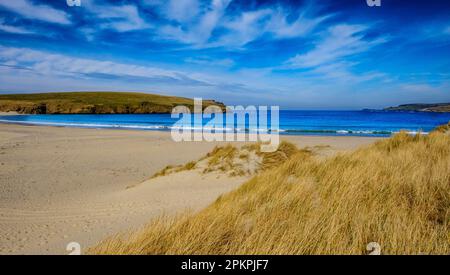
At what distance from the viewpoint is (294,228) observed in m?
2.91

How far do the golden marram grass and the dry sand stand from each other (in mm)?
1184

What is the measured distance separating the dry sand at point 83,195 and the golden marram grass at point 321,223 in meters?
1.18

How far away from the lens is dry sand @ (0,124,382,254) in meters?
5.01

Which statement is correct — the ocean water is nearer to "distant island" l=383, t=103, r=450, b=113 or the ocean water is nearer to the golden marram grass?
the golden marram grass

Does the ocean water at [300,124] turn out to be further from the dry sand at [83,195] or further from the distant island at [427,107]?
the distant island at [427,107]

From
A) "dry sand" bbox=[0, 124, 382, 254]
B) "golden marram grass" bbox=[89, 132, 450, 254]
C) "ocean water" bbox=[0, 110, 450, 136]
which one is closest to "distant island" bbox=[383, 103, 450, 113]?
"ocean water" bbox=[0, 110, 450, 136]

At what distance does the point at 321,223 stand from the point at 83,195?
7.06 meters

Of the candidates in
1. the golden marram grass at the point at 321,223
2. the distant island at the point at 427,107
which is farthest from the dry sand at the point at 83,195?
the distant island at the point at 427,107

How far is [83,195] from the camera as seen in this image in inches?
318

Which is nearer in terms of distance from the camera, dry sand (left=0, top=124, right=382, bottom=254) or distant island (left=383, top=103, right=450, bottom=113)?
dry sand (left=0, top=124, right=382, bottom=254)
